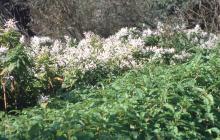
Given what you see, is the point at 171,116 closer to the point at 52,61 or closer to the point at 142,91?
the point at 142,91

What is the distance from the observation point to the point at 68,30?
11.2 m

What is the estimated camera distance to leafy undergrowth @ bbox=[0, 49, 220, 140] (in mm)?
4188

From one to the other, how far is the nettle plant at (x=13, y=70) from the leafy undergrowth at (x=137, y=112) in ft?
1.61

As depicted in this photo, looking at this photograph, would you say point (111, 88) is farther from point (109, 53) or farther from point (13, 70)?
point (109, 53)

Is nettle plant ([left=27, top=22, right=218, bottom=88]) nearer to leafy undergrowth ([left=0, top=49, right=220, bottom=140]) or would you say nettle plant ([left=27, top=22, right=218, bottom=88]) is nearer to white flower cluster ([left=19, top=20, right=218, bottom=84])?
white flower cluster ([left=19, top=20, right=218, bottom=84])

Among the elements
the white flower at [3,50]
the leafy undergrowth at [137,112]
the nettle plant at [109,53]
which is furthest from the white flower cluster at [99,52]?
the leafy undergrowth at [137,112]

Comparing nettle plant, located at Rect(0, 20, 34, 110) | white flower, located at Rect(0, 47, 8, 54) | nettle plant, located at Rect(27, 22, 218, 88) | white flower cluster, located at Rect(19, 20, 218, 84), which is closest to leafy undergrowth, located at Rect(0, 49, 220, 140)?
nettle plant, located at Rect(0, 20, 34, 110)

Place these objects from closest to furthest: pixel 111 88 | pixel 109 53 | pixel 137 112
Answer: pixel 137 112 < pixel 111 88 < pixel 109 53

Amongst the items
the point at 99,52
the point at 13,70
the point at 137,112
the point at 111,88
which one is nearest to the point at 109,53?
the point at 99,52

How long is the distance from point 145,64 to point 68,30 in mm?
4246

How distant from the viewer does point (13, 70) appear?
5.74m

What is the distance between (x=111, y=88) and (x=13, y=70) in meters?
0.98

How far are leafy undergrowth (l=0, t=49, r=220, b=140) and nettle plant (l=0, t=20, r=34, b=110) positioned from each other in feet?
1.61

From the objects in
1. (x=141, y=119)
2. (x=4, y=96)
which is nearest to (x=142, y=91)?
(x=141, y=119)
